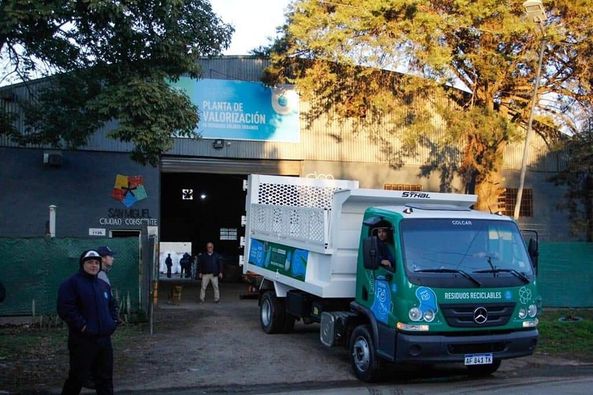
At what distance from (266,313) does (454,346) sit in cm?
579

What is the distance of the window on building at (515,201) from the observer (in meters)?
26.6

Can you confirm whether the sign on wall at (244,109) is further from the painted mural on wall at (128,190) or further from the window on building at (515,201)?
the window on building at (515,201)

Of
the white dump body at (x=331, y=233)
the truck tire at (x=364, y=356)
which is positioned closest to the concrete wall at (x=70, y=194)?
the white dump body at (x=331, y=233)

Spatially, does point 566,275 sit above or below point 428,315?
below

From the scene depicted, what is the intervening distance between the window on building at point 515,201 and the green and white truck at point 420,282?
16536 mm

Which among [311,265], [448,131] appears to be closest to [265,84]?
[448,131]

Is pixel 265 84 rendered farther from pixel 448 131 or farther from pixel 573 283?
pixel 573 283

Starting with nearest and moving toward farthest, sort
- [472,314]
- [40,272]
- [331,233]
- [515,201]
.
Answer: [472,314] → [331,233] → [40,272] → [515,201]

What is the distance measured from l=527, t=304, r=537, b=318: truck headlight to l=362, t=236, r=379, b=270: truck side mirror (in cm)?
211

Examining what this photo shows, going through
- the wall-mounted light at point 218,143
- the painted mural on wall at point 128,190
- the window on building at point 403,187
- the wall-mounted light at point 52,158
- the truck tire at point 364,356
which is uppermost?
the wall-mounted light at point 218,143

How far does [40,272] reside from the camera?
1413 centimetres

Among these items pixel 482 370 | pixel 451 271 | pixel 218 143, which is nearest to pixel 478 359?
pixel 451 271

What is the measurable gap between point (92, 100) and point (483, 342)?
9498mm

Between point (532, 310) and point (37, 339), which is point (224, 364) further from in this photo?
point (532, 310)
